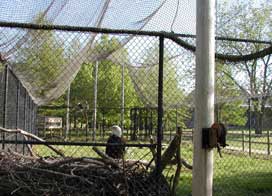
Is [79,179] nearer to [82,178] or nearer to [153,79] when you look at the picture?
[82,178]

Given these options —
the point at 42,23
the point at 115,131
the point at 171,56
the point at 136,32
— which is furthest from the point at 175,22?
the point at 115,131

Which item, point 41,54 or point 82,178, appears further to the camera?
Answer: point 41,54

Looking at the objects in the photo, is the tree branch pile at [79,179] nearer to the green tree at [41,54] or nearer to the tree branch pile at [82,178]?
the tree branch pile at [82,178]

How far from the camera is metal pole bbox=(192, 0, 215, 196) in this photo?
3348 millimetres

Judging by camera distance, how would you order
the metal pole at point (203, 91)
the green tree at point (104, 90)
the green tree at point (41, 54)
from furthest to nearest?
the green tree at point (104, 90), the green tree at point (41, 54), the metal pole at point (203, 91)

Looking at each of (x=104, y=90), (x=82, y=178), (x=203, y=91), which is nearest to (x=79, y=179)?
(x=82, y=178)

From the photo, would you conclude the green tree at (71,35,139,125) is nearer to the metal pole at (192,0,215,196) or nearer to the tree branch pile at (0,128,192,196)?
the tree branch pile at (0,128,192,196)

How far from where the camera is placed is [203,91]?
3359 millimetres

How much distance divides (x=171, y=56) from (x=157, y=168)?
4.66 feet

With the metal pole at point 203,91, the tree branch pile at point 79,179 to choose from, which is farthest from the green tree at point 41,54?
the metal pole at point 203,91

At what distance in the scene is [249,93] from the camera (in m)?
5.95

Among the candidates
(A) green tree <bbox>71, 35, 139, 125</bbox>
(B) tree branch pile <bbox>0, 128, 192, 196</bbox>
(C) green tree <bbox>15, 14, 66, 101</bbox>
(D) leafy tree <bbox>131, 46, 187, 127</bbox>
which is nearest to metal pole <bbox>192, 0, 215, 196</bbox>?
(B) tree branch pile <bbox>0, 128, 192, 196</bbox>

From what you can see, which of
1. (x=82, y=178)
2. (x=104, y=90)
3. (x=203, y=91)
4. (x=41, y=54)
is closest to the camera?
(x=203, y=91)

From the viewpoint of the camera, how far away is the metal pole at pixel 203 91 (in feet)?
11.0
